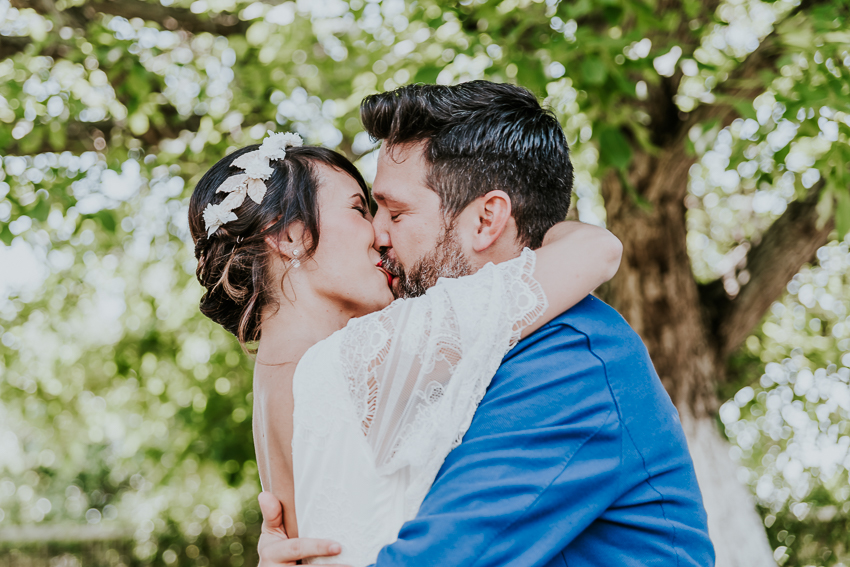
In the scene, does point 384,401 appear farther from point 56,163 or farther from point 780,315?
point 780,315

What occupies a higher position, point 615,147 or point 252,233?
point 252,233

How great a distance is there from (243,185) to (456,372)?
1.04 m

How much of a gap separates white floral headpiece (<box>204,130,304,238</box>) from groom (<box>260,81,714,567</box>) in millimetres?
346

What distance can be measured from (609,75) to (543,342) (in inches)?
107

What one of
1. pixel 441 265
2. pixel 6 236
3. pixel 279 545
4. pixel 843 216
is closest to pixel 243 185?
pixel 441 265

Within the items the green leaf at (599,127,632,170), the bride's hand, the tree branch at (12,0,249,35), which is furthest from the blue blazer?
the tree branch at (12,0,249,35)

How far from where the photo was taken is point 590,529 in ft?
5.14

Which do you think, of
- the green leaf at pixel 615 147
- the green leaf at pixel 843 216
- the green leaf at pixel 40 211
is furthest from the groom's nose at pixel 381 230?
the green leaf at pixel 40 211

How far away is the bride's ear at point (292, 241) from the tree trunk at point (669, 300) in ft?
12.0

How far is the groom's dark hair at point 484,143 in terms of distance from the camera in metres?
2.05

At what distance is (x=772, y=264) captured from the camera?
5352 mm

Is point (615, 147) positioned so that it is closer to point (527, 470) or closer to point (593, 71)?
point (593, 71)

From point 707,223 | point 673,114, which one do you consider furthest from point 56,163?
point 707,223

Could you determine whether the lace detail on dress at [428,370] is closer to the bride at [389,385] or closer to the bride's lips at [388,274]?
the bride at [389,385]
